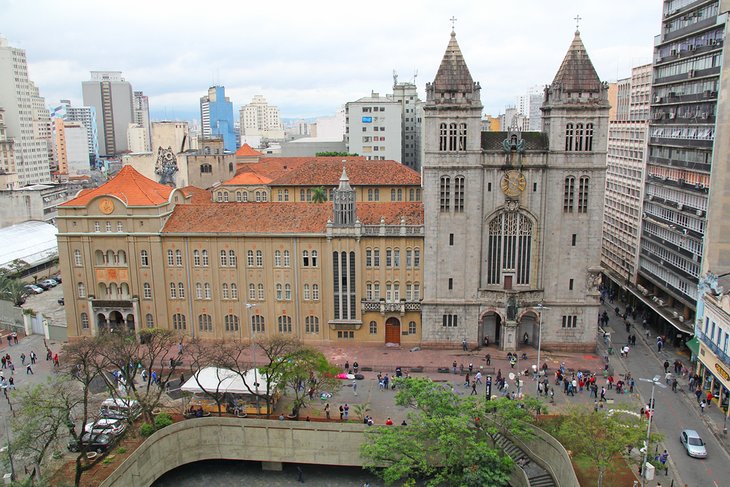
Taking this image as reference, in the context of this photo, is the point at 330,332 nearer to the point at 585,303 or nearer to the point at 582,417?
the point at 585,303

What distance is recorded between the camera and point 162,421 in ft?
152

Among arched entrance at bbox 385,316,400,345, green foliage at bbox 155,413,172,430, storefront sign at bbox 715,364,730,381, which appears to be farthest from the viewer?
arched entrance at bbox 385,316,400,345

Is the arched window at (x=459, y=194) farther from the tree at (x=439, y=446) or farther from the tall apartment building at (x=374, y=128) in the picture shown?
the tall apartment building at (x=374, y=128)

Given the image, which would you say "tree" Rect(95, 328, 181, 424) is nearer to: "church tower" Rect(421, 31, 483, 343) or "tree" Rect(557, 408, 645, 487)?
"church tower" Rect(421, 31, 483, 343)

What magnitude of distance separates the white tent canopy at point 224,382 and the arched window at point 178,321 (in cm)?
1614

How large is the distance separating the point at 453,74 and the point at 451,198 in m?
11.8

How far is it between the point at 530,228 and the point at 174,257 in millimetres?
36030

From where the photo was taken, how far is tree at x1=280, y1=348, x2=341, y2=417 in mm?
47125

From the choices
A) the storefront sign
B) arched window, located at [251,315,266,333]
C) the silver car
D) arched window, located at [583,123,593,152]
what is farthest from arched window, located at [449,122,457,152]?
the silver car

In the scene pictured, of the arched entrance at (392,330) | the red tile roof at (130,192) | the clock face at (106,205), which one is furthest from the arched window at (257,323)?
the clock face at (106,205)

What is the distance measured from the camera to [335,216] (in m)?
64.0

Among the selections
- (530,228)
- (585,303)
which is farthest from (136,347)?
(585,303)

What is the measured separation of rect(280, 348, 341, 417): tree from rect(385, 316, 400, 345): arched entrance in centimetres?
1661

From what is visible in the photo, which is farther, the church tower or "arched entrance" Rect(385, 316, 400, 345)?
"arched entrance" Rect(385, 316, 400, 345)
